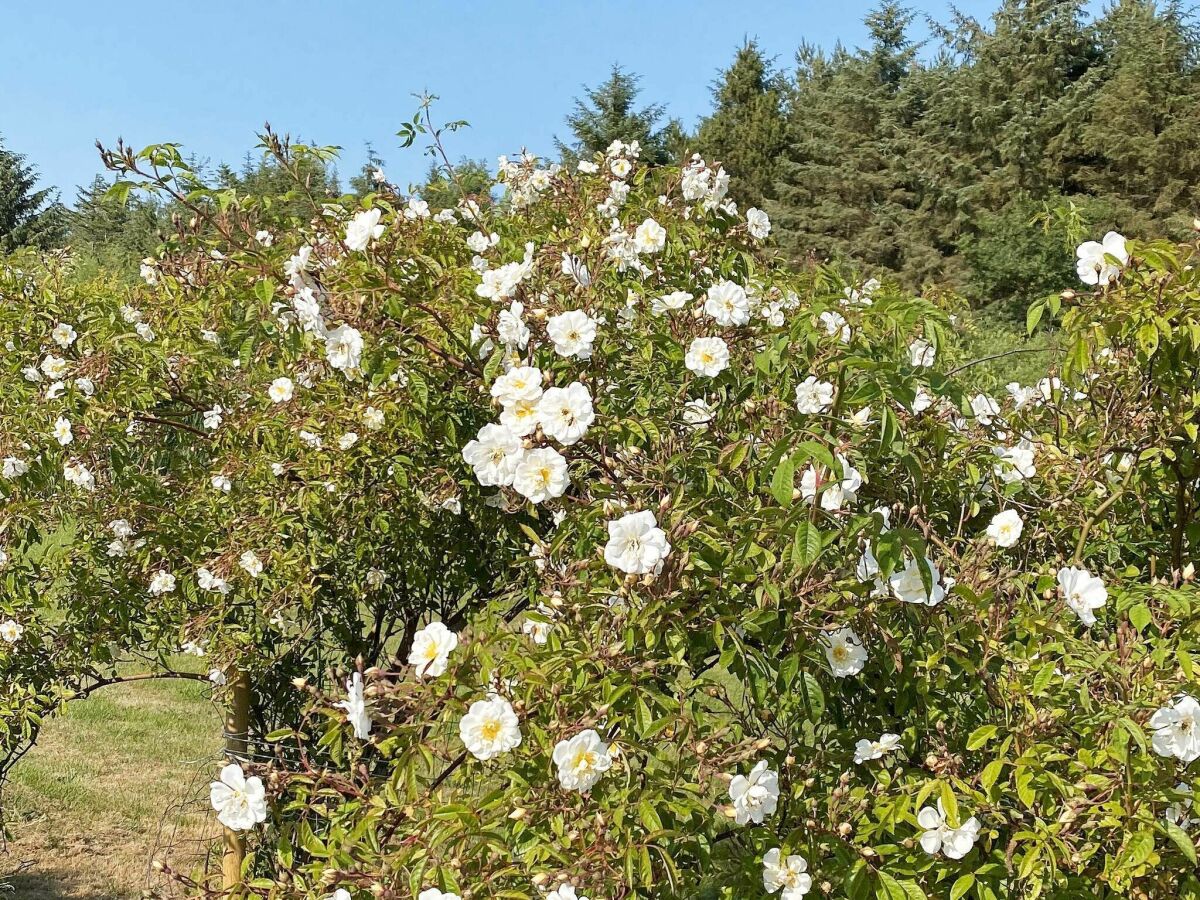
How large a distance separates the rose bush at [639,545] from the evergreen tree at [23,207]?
26625mm

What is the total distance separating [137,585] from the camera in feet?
8.50

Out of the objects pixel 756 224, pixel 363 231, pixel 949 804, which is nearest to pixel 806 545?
pixel 949 804

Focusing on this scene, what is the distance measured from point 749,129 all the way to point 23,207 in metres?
20.1

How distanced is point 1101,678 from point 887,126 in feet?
72.4

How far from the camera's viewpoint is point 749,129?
23453 millimetres

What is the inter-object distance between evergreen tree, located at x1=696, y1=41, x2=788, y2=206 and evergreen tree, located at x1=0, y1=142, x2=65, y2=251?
17.6 meters

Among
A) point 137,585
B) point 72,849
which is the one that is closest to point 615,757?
point 137,585

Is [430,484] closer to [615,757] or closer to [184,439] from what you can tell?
[184,439]

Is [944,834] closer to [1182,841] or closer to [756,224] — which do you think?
[1182,841]

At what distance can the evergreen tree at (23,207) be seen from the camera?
84.4ft

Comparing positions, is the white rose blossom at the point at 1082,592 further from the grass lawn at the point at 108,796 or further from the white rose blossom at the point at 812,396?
the grass lawn at the point at 108,796

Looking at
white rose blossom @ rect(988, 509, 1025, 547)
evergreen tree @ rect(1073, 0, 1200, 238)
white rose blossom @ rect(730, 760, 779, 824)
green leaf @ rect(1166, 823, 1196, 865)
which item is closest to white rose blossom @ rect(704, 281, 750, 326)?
white rose blossom @ rect(988, 509, 1025, 547)

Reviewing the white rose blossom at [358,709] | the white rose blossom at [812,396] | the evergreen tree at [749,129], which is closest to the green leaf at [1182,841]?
the white rose blossom at [812,396]

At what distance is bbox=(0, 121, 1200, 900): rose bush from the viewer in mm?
1254
